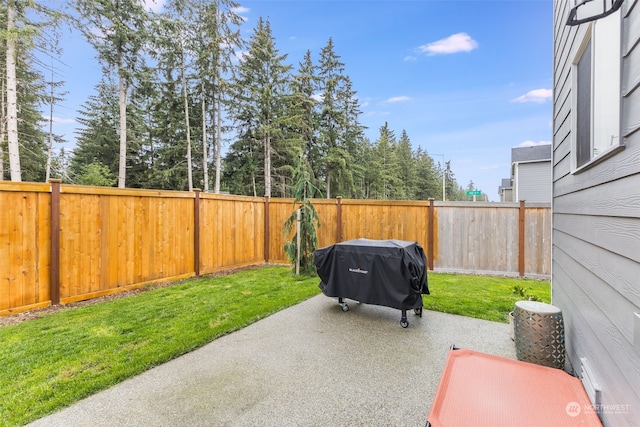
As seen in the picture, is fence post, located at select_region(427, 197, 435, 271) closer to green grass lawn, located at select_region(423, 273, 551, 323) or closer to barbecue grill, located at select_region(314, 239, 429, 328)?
green grass lawn, located at select_region(423, 273, 551, 323)

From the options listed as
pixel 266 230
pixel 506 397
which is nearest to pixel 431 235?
pixel 266 230

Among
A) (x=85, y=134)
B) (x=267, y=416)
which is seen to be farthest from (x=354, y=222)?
(x=85, y=134)

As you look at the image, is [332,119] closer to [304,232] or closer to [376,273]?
[304,232]

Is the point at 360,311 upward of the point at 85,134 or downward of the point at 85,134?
downward

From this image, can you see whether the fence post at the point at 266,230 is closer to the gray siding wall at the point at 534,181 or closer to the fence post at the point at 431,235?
the fence post at the point at 431,235

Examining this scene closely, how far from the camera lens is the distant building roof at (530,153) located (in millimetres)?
13438

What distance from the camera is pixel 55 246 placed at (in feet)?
12.7

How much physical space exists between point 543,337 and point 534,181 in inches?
576

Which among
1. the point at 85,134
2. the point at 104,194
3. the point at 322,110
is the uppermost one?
the point at 322,110

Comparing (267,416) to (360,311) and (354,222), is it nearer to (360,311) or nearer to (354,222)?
(360,311)

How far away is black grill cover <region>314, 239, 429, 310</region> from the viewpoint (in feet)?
10.6

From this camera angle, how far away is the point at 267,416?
1833mm

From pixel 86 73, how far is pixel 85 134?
24.5ft

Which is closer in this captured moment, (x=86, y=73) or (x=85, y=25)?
(x=85, y=25)
